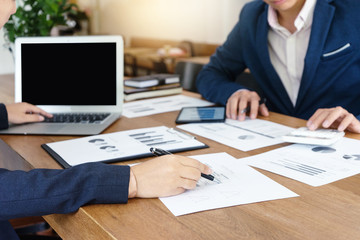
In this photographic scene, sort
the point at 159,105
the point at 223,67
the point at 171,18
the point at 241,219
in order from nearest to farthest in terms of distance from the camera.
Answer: the point at 241,219 < the point at 159,105 < the point at 223,67 < the point at 171,18

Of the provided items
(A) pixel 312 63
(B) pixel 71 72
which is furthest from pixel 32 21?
(A) pixel 312 63

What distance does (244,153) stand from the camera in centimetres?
100

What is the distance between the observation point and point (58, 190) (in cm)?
73

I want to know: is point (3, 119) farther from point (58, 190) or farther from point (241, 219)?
point (241, 219)

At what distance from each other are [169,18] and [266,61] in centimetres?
561

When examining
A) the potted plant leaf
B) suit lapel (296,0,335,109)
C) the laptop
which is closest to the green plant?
the potted plant leaf

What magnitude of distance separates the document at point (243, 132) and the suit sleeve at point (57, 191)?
41cm

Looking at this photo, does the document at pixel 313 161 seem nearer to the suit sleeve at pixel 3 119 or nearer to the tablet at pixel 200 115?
the tablet at pixel 200 115

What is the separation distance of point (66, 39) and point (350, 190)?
1.07 metres

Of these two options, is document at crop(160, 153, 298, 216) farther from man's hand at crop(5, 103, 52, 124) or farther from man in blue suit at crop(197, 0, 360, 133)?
man's hand at crop(5, 103, 52, 124)

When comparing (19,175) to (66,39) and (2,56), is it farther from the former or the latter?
(2,56)

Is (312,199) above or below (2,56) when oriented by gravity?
below

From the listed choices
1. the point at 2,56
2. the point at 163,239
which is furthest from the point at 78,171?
the point at 2,56

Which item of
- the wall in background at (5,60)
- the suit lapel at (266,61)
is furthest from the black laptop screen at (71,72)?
the wall in background at (5,60)
